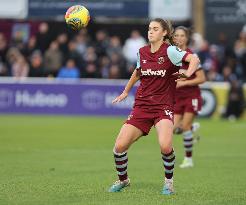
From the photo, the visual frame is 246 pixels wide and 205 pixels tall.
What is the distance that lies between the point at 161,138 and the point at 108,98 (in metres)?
16.5

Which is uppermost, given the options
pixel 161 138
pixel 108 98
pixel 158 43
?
pixel 158 43

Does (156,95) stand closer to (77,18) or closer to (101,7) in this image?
(77,18)

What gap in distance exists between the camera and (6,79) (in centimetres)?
2741

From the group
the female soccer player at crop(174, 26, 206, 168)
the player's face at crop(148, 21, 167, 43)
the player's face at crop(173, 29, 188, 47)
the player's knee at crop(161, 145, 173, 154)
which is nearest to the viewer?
the player's knee at crop(161, 145, 173, 154)

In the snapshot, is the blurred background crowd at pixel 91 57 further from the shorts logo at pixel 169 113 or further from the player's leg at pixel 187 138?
the shorts logo at pixel 169 113

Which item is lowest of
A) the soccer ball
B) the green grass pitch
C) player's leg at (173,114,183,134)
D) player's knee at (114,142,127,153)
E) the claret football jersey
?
the green grass pitch

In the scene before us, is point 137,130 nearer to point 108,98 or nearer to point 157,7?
point 108,98

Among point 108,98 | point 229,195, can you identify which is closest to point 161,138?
point 229,195

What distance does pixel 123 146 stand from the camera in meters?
11.1

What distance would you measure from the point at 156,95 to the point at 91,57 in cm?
1743

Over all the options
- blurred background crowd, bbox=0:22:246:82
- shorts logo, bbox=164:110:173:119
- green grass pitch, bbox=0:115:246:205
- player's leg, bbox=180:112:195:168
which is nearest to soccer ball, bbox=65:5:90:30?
shorts logo, bbox=164:110:173:119

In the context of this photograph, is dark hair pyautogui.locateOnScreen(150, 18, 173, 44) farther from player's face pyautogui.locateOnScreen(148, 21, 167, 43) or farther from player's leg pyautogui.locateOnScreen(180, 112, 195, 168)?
player's leg pyautogui.locateOnScreen(180, 112, 195, 168)

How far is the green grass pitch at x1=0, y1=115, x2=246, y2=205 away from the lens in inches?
422

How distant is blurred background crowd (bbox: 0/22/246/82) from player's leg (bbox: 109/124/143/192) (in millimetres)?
16718
